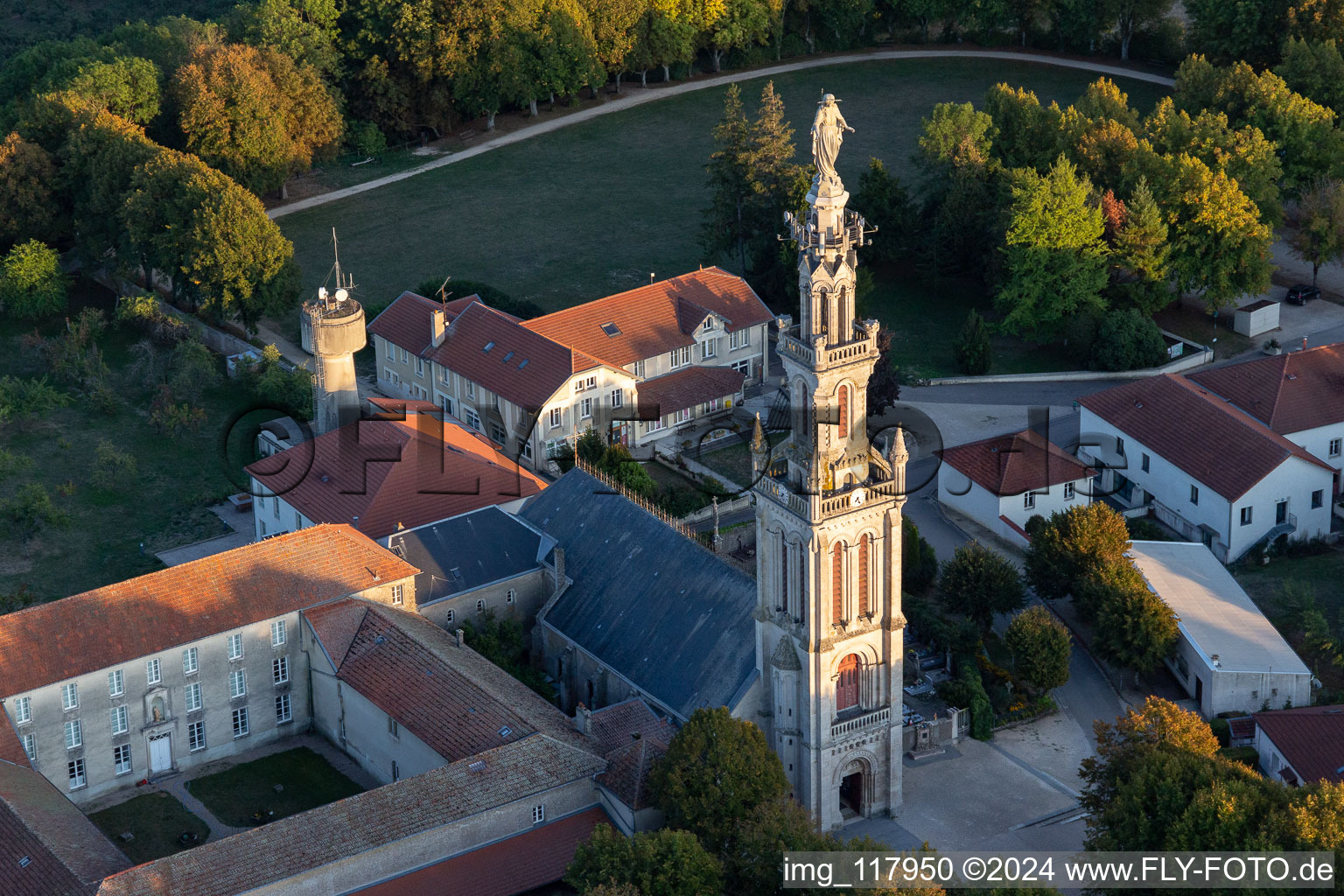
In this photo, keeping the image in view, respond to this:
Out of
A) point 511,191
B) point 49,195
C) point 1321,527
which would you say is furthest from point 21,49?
point 1321,527

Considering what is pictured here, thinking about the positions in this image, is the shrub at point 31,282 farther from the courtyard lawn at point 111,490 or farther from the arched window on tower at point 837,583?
the arched window on tower at point 837,583

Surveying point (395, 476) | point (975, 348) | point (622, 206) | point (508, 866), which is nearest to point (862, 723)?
point (508, 866)

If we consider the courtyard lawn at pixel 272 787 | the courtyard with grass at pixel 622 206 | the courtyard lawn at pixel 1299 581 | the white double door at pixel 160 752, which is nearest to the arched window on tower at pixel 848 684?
the courtyard lawn at pixel 272 787

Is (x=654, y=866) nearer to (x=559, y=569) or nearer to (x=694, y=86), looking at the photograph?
(x=559, y=569)

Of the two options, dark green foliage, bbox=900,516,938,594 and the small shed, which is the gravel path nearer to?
the small shed

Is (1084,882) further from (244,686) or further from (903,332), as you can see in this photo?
(903,332)

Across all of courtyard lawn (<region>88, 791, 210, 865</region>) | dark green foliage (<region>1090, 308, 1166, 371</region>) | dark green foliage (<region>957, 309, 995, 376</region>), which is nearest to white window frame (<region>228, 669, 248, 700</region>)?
courtyard lawn (<region>88, 791, 210, 865</region>)
